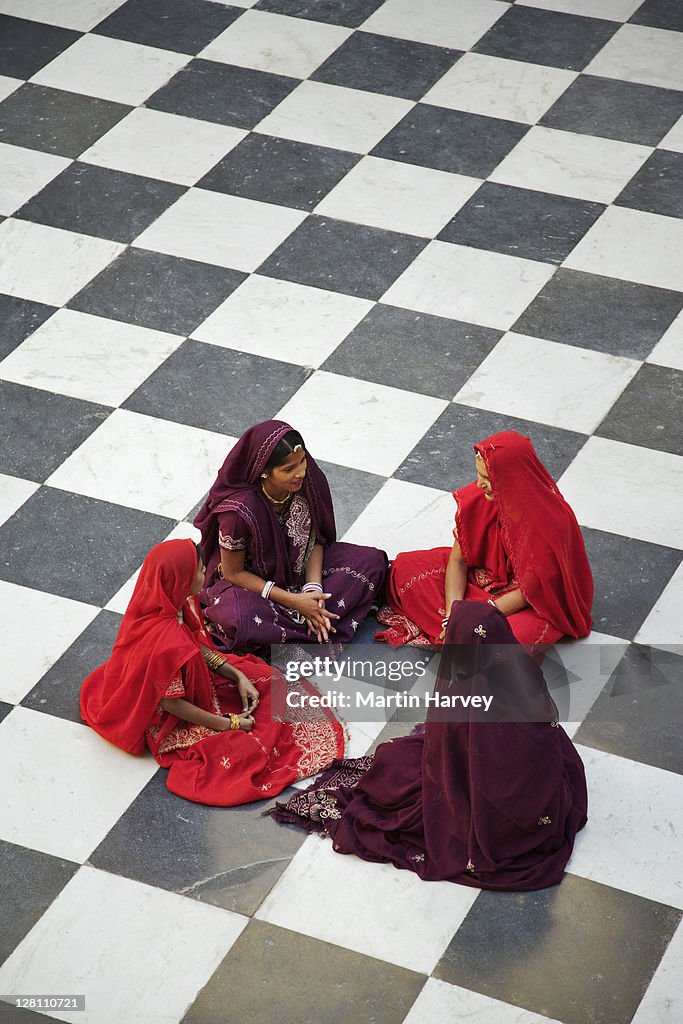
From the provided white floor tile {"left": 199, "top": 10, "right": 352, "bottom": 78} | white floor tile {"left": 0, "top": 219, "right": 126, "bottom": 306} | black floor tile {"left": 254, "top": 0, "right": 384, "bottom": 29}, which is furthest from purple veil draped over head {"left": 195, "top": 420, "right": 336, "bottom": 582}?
black floor tile {"left": 254, "top": 0, "right": 384, "bottom": 29}

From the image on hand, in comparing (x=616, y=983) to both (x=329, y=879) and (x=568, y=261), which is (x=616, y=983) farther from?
(x=568, y=261)

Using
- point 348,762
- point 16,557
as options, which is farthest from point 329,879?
point 16,557

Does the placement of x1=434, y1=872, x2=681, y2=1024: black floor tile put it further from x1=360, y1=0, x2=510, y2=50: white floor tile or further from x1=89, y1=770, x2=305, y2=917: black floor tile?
x1=360, y1=0, x2=510, y2=50: white floor tile

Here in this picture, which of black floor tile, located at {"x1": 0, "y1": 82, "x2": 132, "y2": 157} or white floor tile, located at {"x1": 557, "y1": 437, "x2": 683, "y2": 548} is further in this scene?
black floor tile, located at {"x1": 0, "y1": 82, "x2": 132, "y2": 157}

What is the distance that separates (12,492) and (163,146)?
7.47ft

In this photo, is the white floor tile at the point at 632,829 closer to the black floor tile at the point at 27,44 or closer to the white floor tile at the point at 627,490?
the white floor tile at the point at 627,490

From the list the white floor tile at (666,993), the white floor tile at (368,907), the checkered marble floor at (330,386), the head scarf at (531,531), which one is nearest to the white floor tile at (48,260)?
the checkered marble floor at (330,386)

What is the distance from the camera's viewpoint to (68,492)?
15.2 feet

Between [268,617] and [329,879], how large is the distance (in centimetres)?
87

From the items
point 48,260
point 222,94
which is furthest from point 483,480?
point 222,94

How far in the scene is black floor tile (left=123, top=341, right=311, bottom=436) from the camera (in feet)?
16.2

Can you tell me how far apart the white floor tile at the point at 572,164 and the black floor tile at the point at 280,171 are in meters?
0.70

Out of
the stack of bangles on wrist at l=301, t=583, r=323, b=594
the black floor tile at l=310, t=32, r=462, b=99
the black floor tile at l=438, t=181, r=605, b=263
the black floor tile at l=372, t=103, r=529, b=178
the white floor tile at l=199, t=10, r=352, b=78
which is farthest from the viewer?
the white floor tile at l=199, t=10, r=352, b=78

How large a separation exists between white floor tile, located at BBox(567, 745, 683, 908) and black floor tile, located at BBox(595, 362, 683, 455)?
1403 millimetres
